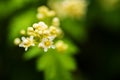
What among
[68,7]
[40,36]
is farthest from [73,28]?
[40,36]

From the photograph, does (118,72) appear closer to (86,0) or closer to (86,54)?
(86,54)

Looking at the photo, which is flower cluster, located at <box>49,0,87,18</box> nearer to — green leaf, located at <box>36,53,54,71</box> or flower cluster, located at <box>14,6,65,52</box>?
green leaf, located at <box>36,53,54,71</box>

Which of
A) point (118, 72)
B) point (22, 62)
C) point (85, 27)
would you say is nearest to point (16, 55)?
point (22, 62)

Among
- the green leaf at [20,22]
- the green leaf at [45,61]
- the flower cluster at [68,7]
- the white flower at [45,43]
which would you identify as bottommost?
the white flower at [45,43]

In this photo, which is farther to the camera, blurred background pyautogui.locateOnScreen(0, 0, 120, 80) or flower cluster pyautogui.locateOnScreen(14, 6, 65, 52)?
blurred background pyautogui.locateOnScreen(0, 0, 120, 80)

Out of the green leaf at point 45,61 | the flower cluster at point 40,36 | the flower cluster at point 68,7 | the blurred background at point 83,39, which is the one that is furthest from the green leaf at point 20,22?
the flower cluster at point 40,36

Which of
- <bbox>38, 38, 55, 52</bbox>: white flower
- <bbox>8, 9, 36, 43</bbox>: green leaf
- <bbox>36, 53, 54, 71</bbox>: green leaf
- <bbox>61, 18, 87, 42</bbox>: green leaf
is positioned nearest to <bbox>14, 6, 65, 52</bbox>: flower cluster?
<bbox>38, 38, 55, 52</bbox>: white flower

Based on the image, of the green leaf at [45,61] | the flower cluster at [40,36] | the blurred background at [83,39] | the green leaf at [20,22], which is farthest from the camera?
the blurred background at [83,39]

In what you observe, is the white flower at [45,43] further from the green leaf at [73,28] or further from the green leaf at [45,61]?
the green leaf at [73,28]
